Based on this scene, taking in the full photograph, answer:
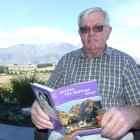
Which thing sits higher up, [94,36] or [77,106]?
[94,36]

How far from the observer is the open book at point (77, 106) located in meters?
3.18

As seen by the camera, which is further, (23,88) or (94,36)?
(23,88)

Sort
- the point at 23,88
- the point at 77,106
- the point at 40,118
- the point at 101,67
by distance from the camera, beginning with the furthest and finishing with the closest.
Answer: the point at 23,88 → the point at 101,67 → the point at 40,118 → the point at 77,106

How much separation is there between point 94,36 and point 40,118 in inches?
42.4

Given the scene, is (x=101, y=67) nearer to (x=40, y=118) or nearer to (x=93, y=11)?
(x=93, y=11)

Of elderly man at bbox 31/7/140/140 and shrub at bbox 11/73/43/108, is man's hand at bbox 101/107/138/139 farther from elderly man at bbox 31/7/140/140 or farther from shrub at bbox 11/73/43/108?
shrub at bbox 11/73/43/108

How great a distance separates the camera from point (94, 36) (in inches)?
167

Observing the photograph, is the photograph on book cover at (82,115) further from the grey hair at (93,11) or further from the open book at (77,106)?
the grey hair at (93,11)

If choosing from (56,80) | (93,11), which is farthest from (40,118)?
(93,11)

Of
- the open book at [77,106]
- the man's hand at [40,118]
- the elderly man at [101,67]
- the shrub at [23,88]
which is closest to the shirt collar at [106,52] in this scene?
the elderly man at [101,67]

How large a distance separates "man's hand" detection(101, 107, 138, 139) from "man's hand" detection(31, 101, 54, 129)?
483 mm

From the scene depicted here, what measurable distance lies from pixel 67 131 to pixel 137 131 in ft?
2.30

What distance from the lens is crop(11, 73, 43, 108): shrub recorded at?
11.4m

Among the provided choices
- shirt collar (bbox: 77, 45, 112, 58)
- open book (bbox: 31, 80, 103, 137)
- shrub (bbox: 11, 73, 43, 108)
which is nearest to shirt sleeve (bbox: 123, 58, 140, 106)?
shirt collar (bbox: 77, 45, 112, 58)
